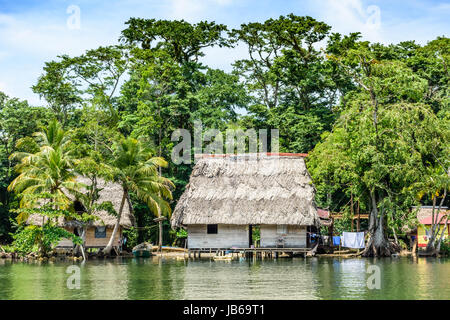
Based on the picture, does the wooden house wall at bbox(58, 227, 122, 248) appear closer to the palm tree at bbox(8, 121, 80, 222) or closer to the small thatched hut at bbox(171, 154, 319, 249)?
the palm tree at bbox(8, 121, 80, 222)

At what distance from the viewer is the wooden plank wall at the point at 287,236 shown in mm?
29312

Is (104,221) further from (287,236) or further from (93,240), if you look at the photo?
A: (287,236)

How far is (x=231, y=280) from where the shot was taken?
722 inches

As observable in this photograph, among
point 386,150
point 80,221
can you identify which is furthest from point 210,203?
point 386,150

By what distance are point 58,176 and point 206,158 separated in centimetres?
875

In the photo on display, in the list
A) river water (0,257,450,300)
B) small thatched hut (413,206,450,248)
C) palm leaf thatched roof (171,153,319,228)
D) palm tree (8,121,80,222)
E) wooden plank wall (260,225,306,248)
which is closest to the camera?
river water (0,257,450,300)

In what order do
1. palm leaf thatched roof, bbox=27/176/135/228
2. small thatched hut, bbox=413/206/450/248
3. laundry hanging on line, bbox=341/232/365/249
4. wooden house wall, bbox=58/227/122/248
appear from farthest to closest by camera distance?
small thatched hut, bbox=413/206/450/248 → wooden house wall, bbox=58/227/122/248 → palm leaf thatched roof, bbox=27/176/135/228 → laundry hanging on line, bbox=341/232/365/249

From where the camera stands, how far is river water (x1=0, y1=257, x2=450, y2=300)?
1516 cm

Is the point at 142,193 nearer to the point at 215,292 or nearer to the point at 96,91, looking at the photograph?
the point at 96,91

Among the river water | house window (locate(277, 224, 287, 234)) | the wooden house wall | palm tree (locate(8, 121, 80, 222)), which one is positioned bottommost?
the river water

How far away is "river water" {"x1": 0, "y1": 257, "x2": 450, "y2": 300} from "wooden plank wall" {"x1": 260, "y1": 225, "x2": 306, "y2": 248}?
410 cm

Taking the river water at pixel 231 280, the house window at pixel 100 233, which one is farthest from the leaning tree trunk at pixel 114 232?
the river water at pixel 231 280

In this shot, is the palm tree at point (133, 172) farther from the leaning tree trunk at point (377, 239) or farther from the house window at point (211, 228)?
the leaning tree trunk at point (377, 239)

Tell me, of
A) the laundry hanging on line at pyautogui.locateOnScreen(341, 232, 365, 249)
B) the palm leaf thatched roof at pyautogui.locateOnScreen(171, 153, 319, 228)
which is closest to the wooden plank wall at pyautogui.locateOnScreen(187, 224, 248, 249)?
the palm leaf thatched roof at pyautogui.locateOnScreen(171, 153, 319, 228)
